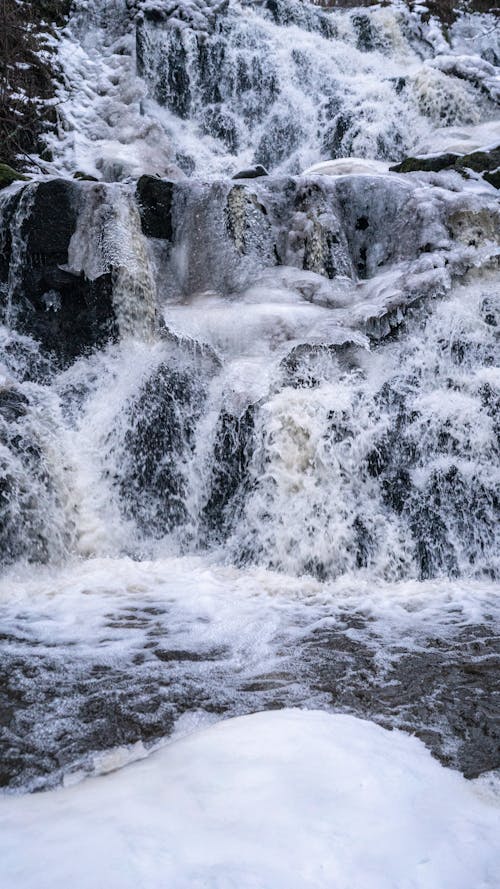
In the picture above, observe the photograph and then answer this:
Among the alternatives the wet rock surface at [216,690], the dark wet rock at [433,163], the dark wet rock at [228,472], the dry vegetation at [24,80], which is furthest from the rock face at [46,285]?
the dark wet rock at [433,163]

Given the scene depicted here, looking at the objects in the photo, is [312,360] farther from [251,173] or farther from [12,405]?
[251,173]

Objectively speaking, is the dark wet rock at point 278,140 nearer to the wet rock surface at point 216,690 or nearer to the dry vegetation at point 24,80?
the dry vegetation at point 24,80

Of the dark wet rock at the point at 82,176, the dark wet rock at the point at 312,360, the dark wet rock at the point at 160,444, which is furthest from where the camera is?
the dark wet rock at the point at 82,176

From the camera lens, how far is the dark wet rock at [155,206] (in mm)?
7684

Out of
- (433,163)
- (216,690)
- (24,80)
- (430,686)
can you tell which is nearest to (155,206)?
(433,163)

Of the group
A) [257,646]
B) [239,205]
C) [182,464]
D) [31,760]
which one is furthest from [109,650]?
[239,205]

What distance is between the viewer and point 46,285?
6895 millimetres

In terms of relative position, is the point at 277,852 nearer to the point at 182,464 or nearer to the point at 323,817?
the point at 323,817

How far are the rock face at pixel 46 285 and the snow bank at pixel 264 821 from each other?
5.29 metres

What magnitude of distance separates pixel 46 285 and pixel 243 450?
3080 millimetres

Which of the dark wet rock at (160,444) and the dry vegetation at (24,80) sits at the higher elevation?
the dry vegetation at (24,80)

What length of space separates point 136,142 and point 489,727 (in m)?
10.2

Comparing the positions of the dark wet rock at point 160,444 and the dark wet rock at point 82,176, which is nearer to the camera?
the dark wet rock at point 160,444

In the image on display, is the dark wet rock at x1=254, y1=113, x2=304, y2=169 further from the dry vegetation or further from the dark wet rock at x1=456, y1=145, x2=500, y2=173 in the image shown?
the dark wet rock at x1=456, y1=145, x2=500, y2=173
